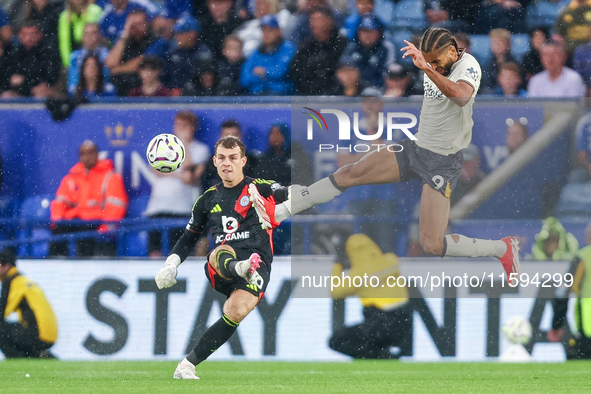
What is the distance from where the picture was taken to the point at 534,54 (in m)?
6.99

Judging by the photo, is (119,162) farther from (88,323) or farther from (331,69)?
(331,69)

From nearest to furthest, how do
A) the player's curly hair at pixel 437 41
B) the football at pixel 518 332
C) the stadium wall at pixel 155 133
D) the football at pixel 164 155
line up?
the football at pixel 164 155 → the player's curly hair at pixel 437 41 → the football at pixel 518 332 → the stadium wall at pixel 155 133

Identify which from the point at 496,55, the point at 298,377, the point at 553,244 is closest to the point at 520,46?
the point at 496,55

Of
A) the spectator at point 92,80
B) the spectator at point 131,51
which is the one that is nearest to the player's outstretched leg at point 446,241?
the spectator at point 131,51

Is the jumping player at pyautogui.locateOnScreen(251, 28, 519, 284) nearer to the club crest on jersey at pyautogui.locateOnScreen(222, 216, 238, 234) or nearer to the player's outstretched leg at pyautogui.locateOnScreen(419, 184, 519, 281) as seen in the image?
the player's outstretched leg at pyautogui.locateOnScreen(419, 184, 519, 281)

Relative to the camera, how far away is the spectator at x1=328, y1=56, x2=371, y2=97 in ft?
22.7

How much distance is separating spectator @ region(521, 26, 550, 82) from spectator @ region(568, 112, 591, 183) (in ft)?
1.87

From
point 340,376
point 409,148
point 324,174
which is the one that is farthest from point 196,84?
point 340,376

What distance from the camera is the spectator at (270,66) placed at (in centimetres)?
707

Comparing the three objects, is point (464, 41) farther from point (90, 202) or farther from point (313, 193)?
point (90, 202)

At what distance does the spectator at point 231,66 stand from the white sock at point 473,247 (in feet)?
7.06

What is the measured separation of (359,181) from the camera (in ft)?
21.5

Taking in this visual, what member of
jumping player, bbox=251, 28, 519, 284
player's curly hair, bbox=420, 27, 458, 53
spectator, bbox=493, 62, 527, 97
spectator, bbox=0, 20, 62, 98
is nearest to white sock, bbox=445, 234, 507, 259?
jumping player, bbox=251, 28, 519, 284

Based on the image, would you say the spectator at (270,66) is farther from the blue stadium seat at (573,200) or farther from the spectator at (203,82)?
the blue stadium seat at (573,200)
